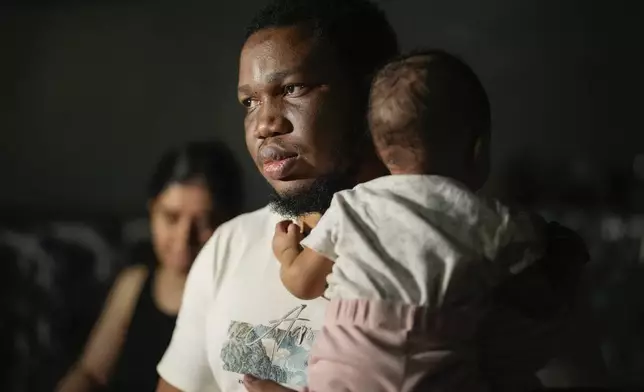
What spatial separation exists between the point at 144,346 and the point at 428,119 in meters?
0.52

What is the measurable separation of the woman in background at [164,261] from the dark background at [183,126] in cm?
2

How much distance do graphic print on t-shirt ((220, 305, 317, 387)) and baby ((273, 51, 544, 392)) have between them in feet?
0.36

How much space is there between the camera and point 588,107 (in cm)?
86

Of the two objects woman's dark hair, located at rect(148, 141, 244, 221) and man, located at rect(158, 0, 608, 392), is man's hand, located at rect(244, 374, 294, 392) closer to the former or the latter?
man, located at rect(158, 0, 608, 392)

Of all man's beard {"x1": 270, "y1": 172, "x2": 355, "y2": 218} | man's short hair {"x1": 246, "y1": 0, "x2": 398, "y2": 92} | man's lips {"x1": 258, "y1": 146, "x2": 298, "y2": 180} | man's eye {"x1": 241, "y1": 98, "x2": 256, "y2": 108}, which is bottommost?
man's beard {"x1": 270, "y1": 172, "x2": 355, "y2": 218}

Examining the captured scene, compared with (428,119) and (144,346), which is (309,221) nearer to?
(428,119)

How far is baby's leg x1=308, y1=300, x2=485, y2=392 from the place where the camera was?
0.72 meters

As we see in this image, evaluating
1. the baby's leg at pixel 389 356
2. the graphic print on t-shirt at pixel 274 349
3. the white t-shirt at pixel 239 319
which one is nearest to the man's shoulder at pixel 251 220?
the white t-shirt at pixel 239 319

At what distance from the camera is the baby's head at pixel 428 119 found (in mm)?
757

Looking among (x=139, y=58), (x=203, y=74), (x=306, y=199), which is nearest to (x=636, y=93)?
(x=306, y=199)

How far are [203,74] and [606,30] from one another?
506 mm

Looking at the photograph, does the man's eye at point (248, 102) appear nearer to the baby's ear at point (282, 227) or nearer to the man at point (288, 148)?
the man at point (288, 148)

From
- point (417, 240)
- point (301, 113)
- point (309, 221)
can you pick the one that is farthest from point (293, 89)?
point (417, 240)

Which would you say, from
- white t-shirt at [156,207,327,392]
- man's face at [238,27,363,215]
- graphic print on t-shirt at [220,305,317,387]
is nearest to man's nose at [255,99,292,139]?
man's face at [238,27,363,215]
